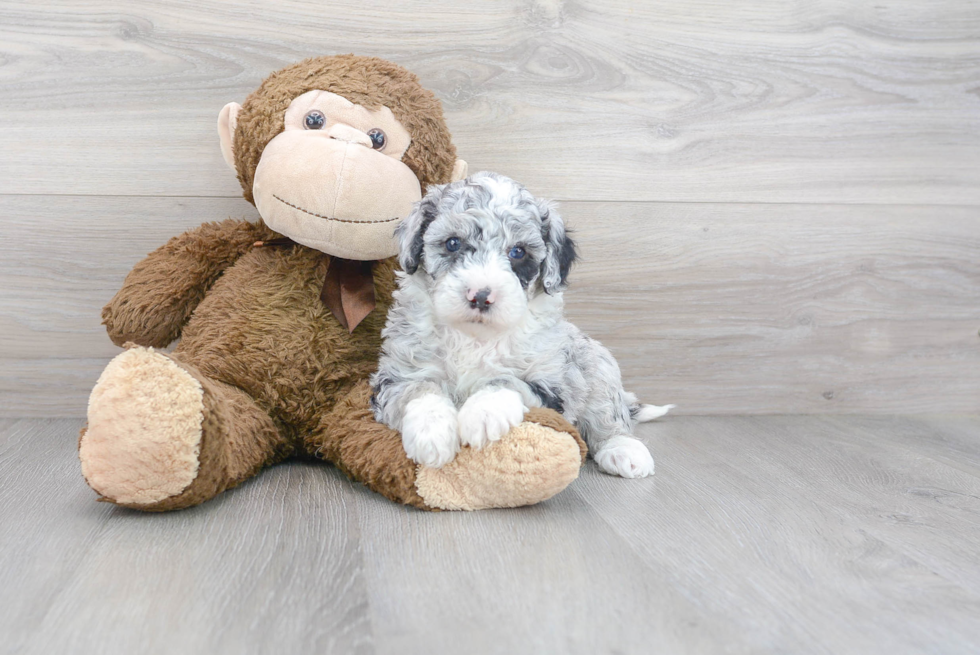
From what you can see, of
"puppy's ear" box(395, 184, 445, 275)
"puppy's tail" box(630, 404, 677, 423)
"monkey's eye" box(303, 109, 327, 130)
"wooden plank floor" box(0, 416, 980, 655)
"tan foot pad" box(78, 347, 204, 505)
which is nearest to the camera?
"wooden plank floor" box(0, 416, 980, 655)

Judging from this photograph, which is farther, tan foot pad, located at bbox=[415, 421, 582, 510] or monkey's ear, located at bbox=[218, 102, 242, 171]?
monkey's ear, located at bbox=[218, 102, 242, 171]

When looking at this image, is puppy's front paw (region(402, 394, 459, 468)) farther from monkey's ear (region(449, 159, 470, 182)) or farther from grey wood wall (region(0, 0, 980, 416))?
grey wood wall (region(0, 0, 980, 416))

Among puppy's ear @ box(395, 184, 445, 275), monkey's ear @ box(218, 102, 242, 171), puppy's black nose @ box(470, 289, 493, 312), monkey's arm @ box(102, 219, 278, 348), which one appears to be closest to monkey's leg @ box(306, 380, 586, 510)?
puppy's black nose @ box(470, 289, 493, 312)

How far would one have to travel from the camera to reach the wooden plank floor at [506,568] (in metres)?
1.03

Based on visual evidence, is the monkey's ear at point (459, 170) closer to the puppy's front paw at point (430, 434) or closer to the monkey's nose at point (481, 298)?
the monkey's nose at point (481, 298)

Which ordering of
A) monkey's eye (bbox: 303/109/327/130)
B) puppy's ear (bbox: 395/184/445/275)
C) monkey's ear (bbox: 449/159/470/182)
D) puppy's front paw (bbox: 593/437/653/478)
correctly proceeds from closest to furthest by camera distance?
puppy's ear (bbox: 395/184/445/275)
monkey's eye (bbox: 303/109/327/130)
puppy's front paw (bbox: 593/437/653/478)
monkey's ear (bbox: 449/159/470/182)

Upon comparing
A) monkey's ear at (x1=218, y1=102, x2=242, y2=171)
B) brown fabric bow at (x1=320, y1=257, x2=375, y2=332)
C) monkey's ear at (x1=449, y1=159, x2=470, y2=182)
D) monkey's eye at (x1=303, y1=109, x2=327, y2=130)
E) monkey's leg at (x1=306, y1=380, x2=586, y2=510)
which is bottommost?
monkey's leg at (x1=306, y1=380, x2=586, y2=510)

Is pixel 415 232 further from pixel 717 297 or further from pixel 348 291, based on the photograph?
pixel 717 297

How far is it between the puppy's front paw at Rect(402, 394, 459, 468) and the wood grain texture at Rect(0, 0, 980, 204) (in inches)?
38.7

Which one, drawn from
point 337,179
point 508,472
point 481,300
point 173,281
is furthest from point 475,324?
point 173,281

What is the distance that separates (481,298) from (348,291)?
0.52 metres

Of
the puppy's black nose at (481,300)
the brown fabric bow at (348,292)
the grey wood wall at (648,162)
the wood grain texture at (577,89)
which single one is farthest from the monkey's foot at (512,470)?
the wood grain texture at (577,89)

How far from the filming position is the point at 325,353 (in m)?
1.78

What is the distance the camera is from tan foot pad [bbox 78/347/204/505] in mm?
1320
